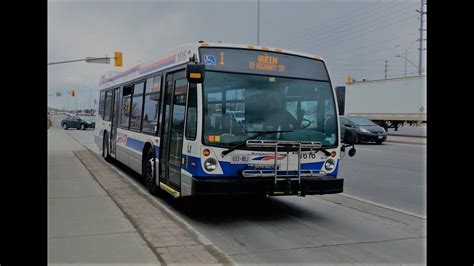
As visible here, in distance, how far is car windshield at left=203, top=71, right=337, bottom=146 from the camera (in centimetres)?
670

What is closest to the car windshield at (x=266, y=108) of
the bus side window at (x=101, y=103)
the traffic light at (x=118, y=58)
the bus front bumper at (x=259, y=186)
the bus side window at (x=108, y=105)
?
the bus front bumper at (x=259, y=186)

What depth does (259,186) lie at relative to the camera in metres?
6.61

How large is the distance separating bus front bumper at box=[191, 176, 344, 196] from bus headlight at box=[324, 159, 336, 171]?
21 cm

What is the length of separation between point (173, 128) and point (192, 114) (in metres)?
0.96

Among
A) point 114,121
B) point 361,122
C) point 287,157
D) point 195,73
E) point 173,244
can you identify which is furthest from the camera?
point 361,122

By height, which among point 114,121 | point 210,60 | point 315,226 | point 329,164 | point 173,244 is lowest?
point 315,226

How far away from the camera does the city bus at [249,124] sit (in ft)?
21.7

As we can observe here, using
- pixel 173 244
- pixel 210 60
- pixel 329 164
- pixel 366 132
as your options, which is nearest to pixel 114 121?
pixel 210 60

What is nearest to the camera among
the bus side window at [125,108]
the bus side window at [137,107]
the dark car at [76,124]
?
the bus side window at [137,107]

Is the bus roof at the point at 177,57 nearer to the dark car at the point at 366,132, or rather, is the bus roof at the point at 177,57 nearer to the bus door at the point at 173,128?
the bus door at the point at 173,128

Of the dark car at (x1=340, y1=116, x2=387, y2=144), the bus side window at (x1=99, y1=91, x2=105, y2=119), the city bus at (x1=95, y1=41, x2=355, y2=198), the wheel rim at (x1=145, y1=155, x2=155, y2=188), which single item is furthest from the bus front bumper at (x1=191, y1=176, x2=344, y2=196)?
the dark car at (x1=340, y1=116, x2=387, y2=144)

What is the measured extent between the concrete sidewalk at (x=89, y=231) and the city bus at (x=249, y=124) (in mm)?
1174

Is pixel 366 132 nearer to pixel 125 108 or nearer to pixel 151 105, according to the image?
pixel 125 108

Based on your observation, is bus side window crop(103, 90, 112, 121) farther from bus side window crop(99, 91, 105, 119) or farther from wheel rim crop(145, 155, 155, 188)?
wheel rim crop(145, 155, 155, 188)
